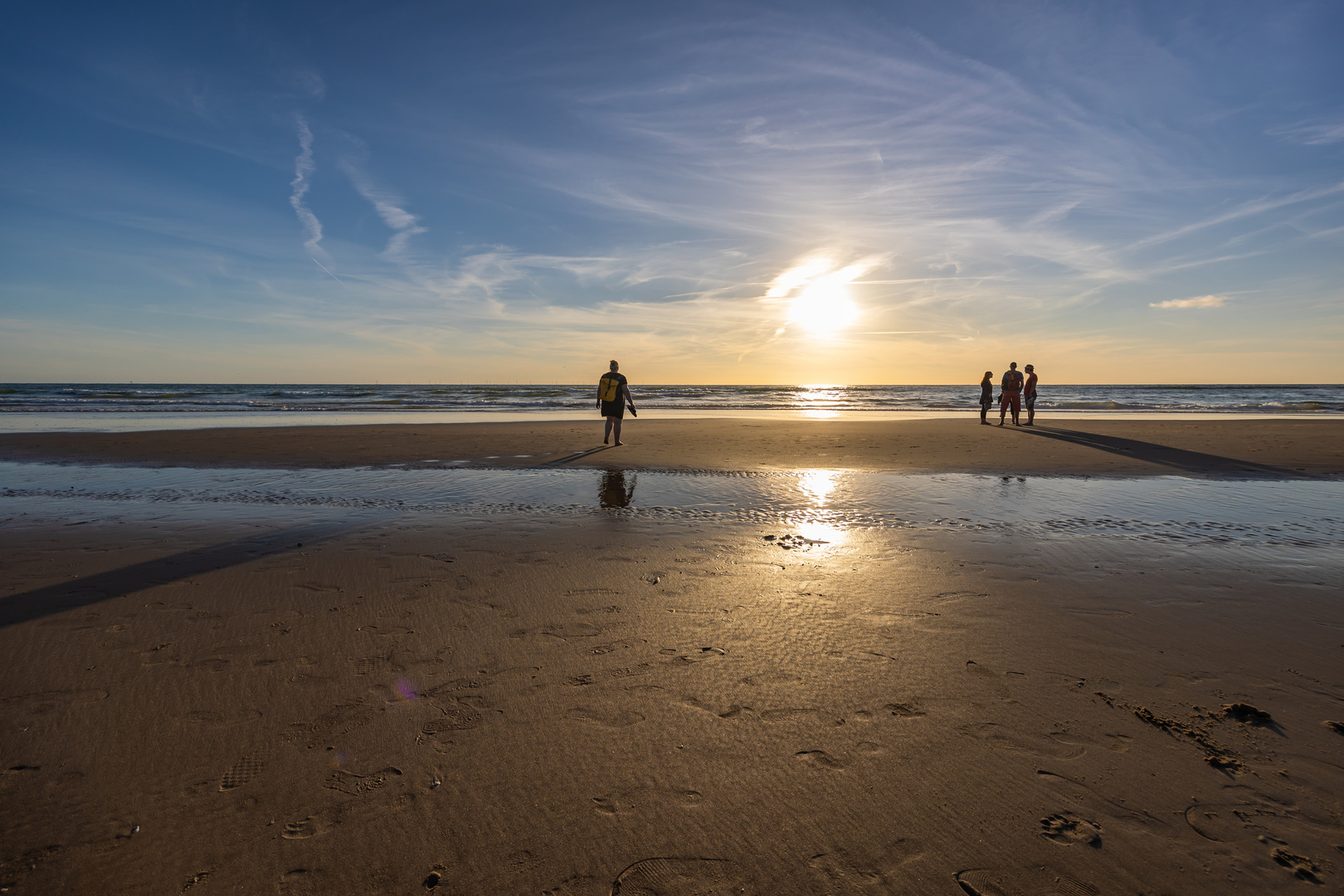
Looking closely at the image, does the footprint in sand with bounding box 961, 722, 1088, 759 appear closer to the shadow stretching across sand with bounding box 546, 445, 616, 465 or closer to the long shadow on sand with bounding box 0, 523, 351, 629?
the long shadow on sand with bounding box 0, 523, 351, 629

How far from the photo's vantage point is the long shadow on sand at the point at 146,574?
493 centimetres

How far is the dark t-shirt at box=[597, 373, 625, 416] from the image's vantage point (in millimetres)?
16359

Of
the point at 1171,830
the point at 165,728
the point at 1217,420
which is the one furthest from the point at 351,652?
the point at 1217,420

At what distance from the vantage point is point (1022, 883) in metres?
2.21

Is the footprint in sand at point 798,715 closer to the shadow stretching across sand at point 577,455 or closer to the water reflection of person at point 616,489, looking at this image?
the water reflection of person at point 616,489

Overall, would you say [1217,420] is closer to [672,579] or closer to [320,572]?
[672,579]

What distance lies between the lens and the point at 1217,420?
27.2m

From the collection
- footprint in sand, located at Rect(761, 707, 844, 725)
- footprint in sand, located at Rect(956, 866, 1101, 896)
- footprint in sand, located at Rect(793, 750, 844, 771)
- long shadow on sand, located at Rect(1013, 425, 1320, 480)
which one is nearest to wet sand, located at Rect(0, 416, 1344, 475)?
long shadow on sand, located at Rect(1013, 425, 1320, 480)

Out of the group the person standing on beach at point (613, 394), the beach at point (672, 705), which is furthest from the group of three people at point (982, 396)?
the beach at point (672, 705)

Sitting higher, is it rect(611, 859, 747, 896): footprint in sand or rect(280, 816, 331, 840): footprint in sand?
rect(280, 816, 331, 840): footprint in sand

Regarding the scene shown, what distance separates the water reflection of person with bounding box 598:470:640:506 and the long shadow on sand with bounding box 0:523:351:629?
12.5ft

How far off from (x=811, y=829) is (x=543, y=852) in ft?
3.59

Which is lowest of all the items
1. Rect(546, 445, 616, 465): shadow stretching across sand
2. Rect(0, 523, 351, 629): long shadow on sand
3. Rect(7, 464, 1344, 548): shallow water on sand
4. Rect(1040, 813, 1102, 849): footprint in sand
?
Rect(1040, 813, 1102, 849): footprint in sand

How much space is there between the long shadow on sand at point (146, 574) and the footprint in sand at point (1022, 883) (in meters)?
6.59
